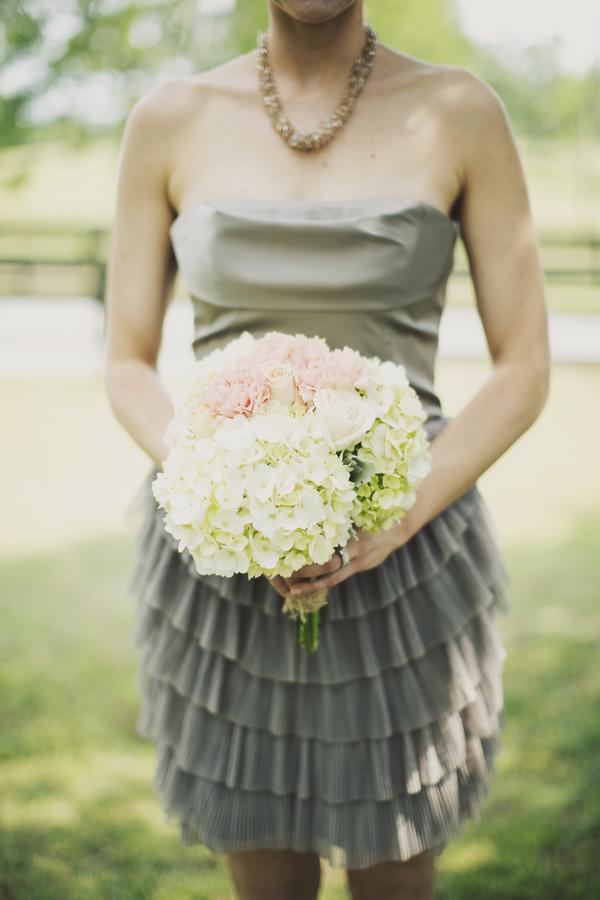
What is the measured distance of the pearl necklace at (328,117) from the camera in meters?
2.11

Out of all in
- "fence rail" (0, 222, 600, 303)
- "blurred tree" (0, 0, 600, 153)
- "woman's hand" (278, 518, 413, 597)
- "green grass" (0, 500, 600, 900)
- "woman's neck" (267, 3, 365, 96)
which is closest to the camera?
"woman's hand" (278, 518, 413, 597)

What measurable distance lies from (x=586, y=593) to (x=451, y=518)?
3.91 meters

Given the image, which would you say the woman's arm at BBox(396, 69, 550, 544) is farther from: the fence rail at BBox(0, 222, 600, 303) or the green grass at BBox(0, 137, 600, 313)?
the fence rail at BBox(0, 222, 600, 303)

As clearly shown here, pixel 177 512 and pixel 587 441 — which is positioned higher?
pixel 177 512

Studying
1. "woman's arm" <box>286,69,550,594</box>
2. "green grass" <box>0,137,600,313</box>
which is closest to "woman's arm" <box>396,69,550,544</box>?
"woman's arm" <box>286,69,550,594</box>

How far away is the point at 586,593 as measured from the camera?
5.80 metres

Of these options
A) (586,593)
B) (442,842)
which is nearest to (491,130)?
(442,842)

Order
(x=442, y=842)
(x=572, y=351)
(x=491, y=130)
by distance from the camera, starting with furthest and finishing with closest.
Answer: (x=572, y=351) → (x=442, y=842) → (x=491, y=130)

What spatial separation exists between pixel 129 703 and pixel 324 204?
10.6ft

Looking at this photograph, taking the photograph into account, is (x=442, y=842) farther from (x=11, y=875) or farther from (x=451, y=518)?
(x=11, y=875)

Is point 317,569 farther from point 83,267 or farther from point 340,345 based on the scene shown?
point 83,267

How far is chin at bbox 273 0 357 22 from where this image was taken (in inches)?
75.8

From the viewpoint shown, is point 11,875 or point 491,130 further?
point 11,875

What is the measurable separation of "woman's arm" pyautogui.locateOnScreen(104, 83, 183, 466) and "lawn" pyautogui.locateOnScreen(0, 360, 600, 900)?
1.90m
